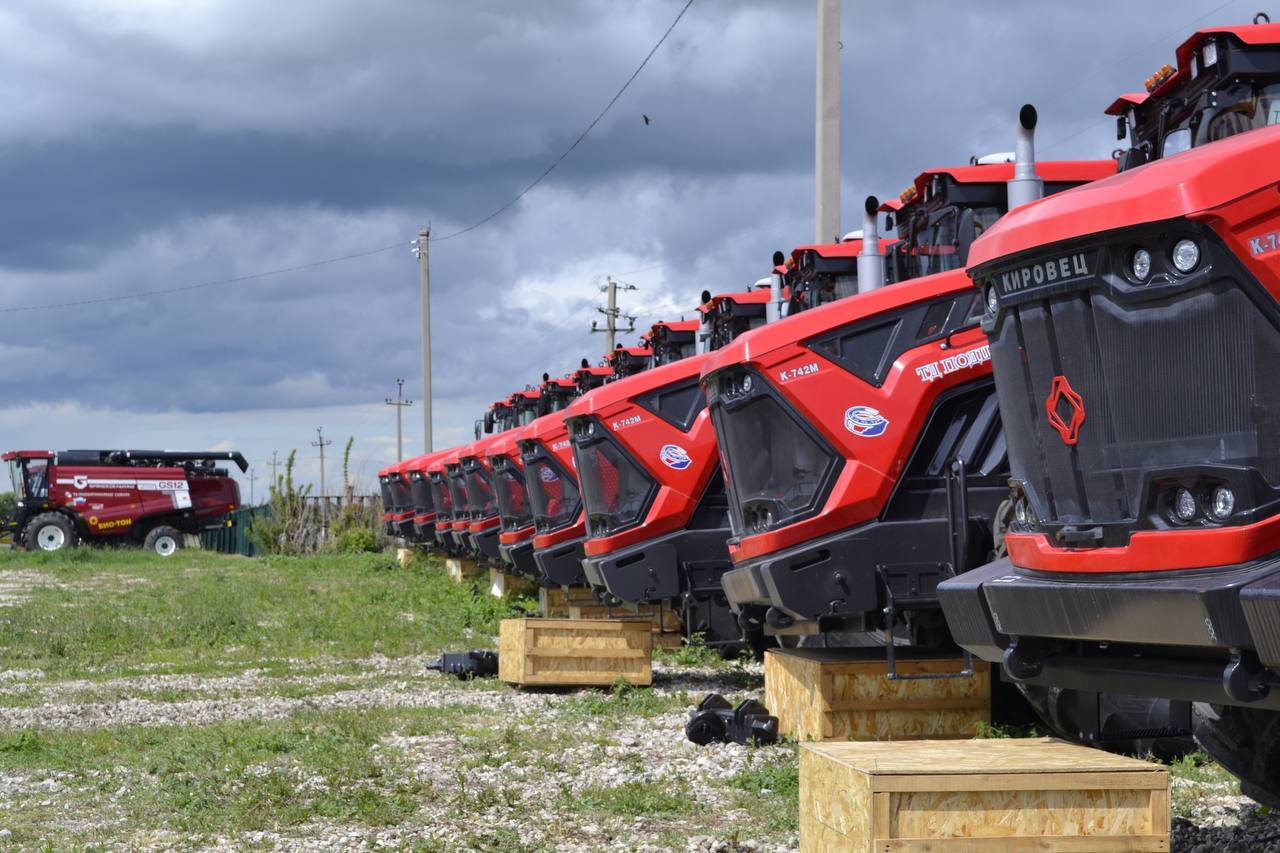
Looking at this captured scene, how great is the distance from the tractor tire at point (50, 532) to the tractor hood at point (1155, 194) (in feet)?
145

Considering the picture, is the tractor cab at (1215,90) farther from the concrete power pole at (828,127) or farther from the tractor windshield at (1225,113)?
the concrete power pole at (828,127)

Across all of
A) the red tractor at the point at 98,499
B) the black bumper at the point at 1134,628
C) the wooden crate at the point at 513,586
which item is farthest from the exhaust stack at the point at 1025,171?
the red tractor at the point at 98,499

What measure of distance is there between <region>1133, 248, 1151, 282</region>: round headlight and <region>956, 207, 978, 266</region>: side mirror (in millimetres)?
4486

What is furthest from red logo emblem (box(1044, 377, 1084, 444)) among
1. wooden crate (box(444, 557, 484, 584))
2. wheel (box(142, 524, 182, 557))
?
wheel (box(142, 524, 182, 557))

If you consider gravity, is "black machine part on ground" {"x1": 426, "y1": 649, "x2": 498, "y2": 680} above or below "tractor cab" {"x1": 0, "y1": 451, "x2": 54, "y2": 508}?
below

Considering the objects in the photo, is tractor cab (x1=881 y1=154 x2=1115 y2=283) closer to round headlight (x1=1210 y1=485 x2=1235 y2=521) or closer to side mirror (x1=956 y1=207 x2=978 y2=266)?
side mirror (x1=956 y1=207 x2=978 y2=266)

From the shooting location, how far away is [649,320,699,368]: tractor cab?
56.3 feet

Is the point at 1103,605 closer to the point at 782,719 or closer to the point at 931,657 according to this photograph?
the point at 931,657

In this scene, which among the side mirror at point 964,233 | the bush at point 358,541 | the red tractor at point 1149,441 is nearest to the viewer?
the red tractor at point 1149,441

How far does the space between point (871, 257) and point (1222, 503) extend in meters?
5.84

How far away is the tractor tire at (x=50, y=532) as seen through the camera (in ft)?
150

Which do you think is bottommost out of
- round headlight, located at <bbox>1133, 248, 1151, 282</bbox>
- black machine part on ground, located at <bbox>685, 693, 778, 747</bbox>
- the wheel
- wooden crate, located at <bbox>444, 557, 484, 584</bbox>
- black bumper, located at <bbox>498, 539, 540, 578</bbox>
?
black machine part on ground, located at <bbox>685, 693, 778, 747</bbox>

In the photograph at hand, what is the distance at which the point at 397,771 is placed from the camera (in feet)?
31.1

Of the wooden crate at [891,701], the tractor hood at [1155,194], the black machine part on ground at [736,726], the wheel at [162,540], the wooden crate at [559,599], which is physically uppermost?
the tractor hood at [1155,194]
